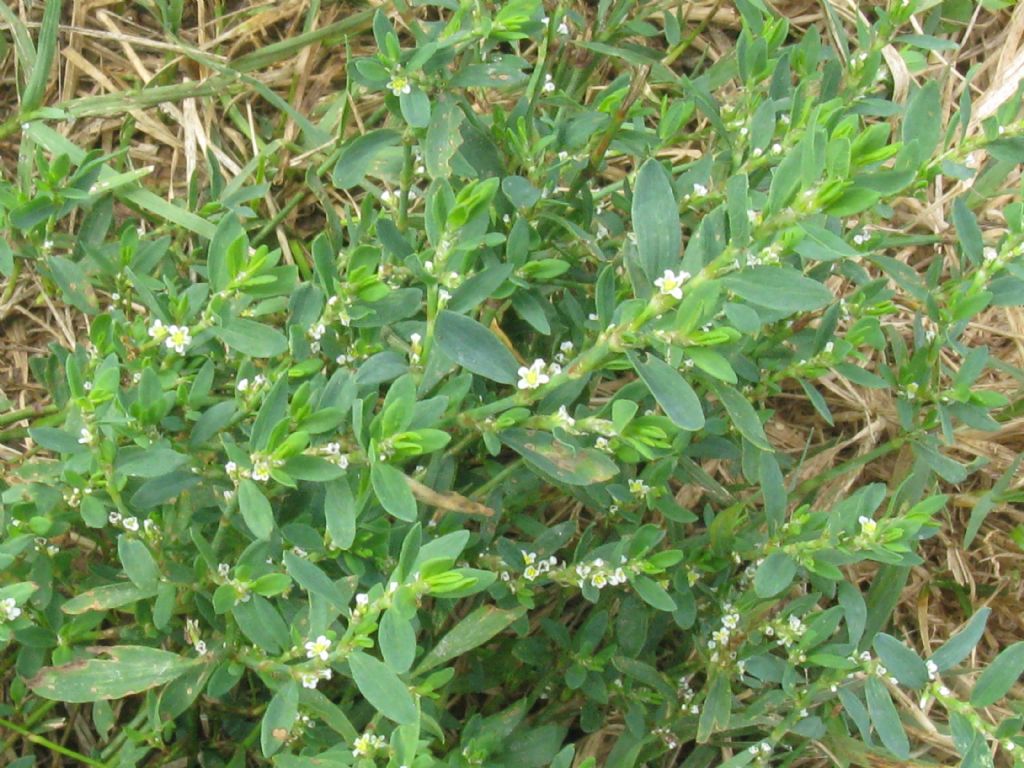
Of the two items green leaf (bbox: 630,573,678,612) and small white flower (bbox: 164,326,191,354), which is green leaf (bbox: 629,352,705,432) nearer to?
green leaf (bbox: 630,573,678,612)

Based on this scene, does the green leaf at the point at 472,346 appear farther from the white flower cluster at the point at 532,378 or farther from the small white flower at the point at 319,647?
the small white flower at the point at 319,647

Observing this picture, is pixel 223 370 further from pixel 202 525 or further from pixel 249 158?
pixel 249 158

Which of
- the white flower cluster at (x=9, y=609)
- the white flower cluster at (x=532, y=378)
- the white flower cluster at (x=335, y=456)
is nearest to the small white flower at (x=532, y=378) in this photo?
the white flower cluster at (x=532, y=378)

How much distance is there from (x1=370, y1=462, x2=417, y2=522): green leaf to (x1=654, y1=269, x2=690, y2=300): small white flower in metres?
0.41

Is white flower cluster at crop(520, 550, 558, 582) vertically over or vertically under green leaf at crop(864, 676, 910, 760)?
over

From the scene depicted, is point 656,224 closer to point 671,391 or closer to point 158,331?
point 671,391

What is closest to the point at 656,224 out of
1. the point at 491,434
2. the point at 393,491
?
the point at 491,434

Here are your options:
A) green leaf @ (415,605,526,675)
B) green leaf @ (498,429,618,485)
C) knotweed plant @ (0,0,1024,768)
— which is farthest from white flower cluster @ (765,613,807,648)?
green leaf @ (498,429,618,485)

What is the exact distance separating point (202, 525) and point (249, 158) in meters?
1.25

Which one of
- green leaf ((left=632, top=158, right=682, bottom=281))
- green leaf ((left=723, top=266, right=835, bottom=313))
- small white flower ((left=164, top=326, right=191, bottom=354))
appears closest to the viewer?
green leaf ((left=723, top=266, right=835, bottom=313))

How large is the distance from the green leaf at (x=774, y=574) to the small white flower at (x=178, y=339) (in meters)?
0.93

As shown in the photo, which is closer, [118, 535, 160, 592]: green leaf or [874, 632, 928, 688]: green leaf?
[118, 535, 160, 592]: green leaf

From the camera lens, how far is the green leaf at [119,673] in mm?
1641

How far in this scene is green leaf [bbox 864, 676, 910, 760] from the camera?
5.81 ft
